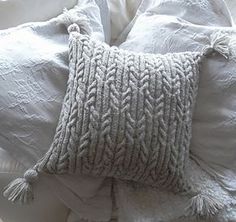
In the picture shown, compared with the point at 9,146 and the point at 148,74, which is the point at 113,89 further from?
the point at 9,146

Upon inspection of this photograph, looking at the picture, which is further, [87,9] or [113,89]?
[87,9]

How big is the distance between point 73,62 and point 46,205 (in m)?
0.35

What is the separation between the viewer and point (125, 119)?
87 cm

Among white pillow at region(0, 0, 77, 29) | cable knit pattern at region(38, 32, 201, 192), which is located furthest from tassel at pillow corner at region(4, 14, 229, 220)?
white pillow at region(0, 0, 77, 29)

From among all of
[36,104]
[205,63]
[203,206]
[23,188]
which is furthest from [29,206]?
[205,63]

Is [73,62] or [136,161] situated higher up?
[73,62]

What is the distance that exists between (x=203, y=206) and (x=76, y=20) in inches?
21.3

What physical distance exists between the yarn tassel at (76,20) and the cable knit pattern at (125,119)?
0.31 feet

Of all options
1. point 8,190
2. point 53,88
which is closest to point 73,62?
point 53,88

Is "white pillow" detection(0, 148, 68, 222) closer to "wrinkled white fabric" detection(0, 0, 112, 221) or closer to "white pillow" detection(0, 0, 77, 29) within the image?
"wrinkled white fabric" detection(0, 0, 112, 221)

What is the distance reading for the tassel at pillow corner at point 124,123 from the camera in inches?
34.0

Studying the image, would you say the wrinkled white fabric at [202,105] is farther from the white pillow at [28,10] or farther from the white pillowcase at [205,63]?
the white pillow at [28,10]

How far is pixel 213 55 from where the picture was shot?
38.6 inches

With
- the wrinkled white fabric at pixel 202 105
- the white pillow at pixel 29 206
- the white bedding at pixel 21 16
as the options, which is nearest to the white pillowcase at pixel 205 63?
the wrinkled white fabric at pixel 202 105
